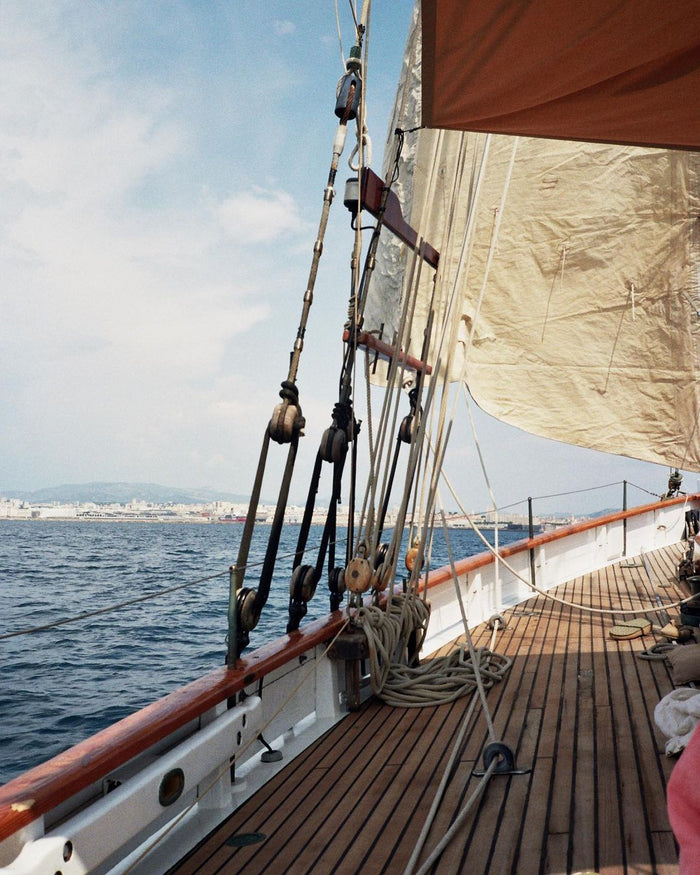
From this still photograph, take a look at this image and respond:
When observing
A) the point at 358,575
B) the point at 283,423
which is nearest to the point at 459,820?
the point at 358,575

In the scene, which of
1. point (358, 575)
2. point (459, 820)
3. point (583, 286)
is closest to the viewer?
point (459, 820)

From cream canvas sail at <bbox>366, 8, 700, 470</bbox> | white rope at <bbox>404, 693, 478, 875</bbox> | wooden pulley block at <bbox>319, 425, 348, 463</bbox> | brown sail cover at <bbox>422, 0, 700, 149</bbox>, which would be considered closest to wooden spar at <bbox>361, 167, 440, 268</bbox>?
wooden pulley block at <bbox>319, 425, 348, 463</bbox>

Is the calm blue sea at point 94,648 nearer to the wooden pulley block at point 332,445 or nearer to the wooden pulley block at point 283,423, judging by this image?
the wooden pulley block at point 283,423

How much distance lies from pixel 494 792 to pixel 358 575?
111 centimetres

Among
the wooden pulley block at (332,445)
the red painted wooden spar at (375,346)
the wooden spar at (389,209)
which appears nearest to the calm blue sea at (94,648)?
the wooden pulley block at (332,445)

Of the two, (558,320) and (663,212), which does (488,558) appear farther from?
(663,212)

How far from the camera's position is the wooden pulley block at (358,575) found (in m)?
3.21

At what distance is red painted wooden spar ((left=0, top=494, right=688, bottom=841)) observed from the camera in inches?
60.3

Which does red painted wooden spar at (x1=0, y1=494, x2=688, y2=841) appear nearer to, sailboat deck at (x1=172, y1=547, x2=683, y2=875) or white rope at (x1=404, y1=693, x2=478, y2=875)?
sailboat deck at (x1=172, y1=547, x2=683, y2=875)

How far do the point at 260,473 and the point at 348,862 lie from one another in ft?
4.42

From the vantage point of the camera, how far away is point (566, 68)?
5.65 ft

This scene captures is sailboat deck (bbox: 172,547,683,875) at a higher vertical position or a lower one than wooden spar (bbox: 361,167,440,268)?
lower

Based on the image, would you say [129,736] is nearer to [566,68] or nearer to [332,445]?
[332,445]

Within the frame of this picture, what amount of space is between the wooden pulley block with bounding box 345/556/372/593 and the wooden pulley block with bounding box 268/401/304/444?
0.70m
